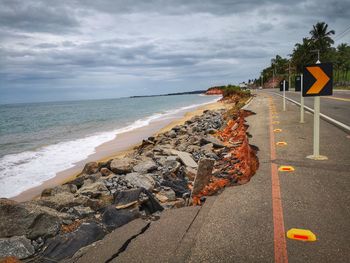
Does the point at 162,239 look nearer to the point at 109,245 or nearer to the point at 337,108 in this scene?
the point at 109,245

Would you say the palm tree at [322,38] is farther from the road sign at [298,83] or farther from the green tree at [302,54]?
the road sign at [298,83]

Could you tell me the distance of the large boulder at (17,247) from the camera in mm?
4480

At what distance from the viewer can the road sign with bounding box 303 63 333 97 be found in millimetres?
6438

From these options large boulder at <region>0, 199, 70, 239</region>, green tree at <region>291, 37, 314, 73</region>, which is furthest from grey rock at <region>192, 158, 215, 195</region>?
green tree at <region>291, 37, 314, 73</region>

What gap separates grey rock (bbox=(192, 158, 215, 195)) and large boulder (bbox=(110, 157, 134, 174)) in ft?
13.3

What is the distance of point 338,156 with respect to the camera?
285 inches

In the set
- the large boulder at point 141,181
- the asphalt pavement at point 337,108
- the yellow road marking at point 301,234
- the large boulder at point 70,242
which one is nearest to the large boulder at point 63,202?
the large boulder at point 141,181

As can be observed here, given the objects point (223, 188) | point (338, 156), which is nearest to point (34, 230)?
point (223, 188)

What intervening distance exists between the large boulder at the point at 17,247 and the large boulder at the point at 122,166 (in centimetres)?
525

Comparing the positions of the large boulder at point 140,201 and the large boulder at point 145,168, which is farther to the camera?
the large boulder at point 145,168

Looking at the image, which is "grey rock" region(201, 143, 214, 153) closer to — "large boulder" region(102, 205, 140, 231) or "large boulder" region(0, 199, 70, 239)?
"large boulder" region(102, 205, 140, 231)

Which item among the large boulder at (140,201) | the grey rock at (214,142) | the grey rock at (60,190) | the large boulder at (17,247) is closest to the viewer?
the large boulder at (17,247)

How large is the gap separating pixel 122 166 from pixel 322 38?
79.7 meters

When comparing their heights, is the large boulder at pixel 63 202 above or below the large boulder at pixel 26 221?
below
